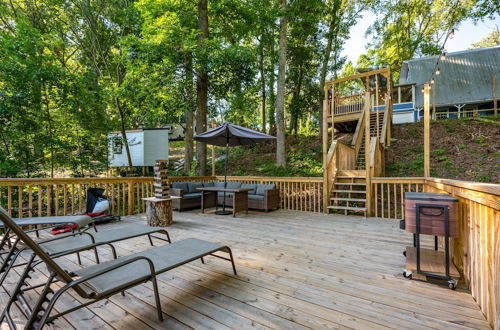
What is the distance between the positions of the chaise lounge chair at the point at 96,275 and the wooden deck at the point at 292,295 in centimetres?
24

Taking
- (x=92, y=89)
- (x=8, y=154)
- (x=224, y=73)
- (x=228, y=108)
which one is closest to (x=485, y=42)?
(x=228, y=108)

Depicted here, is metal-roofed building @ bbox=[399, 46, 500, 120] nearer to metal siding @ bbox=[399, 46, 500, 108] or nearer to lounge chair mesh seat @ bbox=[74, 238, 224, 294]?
metal siding @ bbox=[399, 46, 500, 108]

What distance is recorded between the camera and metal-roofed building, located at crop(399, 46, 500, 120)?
42.4 feet

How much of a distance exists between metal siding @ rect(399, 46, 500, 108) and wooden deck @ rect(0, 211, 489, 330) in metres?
14.3

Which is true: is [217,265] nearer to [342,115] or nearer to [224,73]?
[224,73]

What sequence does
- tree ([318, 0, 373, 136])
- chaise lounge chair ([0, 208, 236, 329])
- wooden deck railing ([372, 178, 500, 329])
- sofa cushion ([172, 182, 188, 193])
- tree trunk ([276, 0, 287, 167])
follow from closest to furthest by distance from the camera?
chaise lounge chair ([0, 208, 236, 329])
wooden deck railing ([372, 178, 500, 329])
sofa cushion ([172, 182, 188, 193])
tree trunk ([276, 0, 287, 167])
tree ([318, 0, 373, 136])

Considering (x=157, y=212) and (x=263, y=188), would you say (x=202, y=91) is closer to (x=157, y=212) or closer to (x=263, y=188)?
(x=263, y=188)

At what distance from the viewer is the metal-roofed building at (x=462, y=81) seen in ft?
42.4

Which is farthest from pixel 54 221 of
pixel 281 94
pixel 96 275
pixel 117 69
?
pixel 281 94

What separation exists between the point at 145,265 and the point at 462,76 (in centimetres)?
1888

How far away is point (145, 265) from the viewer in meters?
1.92

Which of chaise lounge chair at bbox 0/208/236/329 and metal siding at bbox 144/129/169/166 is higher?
metal siding at bbox 144/129/169/166

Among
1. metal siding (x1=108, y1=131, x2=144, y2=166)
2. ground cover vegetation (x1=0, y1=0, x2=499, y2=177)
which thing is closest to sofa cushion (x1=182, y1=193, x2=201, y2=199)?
ground cover vegetation (x1=0, y1=0, x2=499, y2=177)

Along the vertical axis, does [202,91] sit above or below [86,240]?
above
